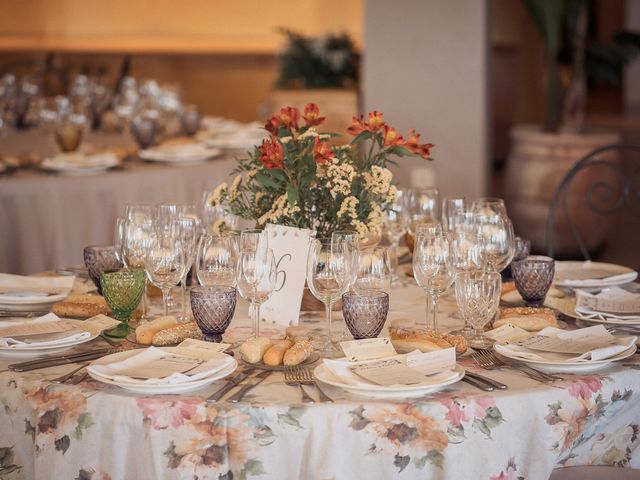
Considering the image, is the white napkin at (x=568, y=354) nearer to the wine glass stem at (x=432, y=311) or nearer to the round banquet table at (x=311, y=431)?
the round banquet table at (x=311, y=431)

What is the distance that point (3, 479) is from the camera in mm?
1971

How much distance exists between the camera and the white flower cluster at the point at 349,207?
2.24 meters

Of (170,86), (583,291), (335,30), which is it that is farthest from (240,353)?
(335,30)

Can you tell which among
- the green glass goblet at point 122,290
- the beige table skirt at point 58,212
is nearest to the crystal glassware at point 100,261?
the green glass goblet at point 122,290

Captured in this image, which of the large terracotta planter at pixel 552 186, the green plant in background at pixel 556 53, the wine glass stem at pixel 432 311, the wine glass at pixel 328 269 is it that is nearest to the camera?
the wine glass at pixel 328 269

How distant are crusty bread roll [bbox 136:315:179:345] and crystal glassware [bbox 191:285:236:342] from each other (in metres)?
0.09

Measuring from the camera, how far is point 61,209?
4.30 m

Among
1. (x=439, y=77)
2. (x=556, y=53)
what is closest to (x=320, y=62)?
(x=556, y=53)

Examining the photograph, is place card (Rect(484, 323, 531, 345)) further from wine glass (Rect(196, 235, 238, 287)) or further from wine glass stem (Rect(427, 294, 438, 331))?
wine glass (Rect(196, 235, 238, 287))

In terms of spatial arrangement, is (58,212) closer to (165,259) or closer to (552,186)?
(165,259)

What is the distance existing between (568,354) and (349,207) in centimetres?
60

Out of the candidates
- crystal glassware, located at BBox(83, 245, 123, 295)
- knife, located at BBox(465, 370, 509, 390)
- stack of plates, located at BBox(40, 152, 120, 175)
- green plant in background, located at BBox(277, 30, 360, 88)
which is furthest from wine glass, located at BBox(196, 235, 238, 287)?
green plant in background, located at BBox(277, 30, 360, 88)

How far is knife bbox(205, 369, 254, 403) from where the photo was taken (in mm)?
1736

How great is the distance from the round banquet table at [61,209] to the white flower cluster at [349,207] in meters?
2.31
